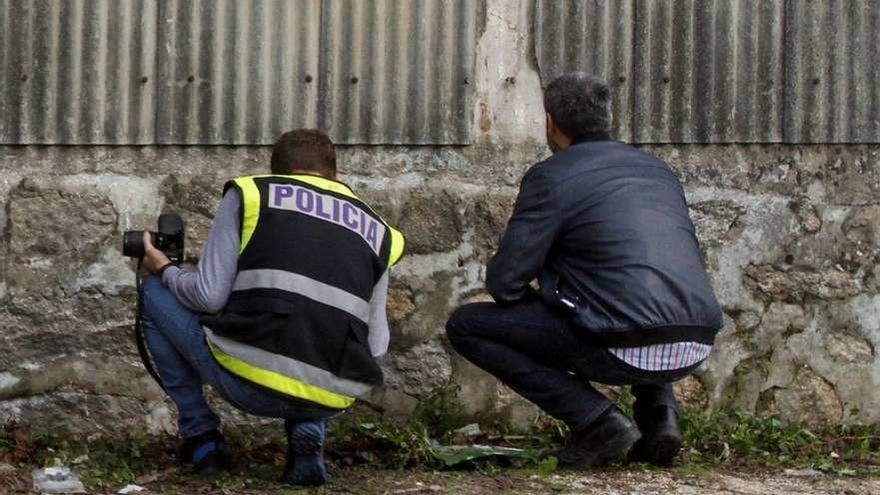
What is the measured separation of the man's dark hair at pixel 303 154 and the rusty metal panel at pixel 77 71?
80 cm

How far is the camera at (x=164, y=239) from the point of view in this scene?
5.15m

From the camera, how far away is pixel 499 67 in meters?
5.93

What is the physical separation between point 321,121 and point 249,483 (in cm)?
138

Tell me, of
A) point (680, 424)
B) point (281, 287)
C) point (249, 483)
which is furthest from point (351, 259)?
point (680, 424)

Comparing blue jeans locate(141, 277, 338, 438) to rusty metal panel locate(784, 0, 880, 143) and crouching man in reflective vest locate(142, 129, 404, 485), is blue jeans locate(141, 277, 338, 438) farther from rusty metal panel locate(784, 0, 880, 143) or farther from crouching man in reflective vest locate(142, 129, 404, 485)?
rusty metal panel locate(784, 0, 880, 143)

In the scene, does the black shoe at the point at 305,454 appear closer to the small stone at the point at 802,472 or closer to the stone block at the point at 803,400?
the small stone at the point at 802,472

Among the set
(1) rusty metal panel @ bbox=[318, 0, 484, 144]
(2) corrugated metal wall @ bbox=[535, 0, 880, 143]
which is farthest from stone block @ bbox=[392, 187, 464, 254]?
(2) corrugated metal wall @ bbox=[535, 0, 880, 143]

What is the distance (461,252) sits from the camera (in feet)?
19.4

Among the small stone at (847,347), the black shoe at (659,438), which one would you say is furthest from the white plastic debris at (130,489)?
the small stone at (847,347)

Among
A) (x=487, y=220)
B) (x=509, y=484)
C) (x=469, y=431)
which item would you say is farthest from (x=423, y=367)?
(x=509, y=484)

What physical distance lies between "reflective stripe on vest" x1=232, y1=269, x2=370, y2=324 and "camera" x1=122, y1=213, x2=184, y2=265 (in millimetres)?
393

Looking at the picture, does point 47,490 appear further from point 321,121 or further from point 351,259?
point 321,121

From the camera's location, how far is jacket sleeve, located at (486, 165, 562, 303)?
518cm

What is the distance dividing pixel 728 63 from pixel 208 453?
243 centimetres
